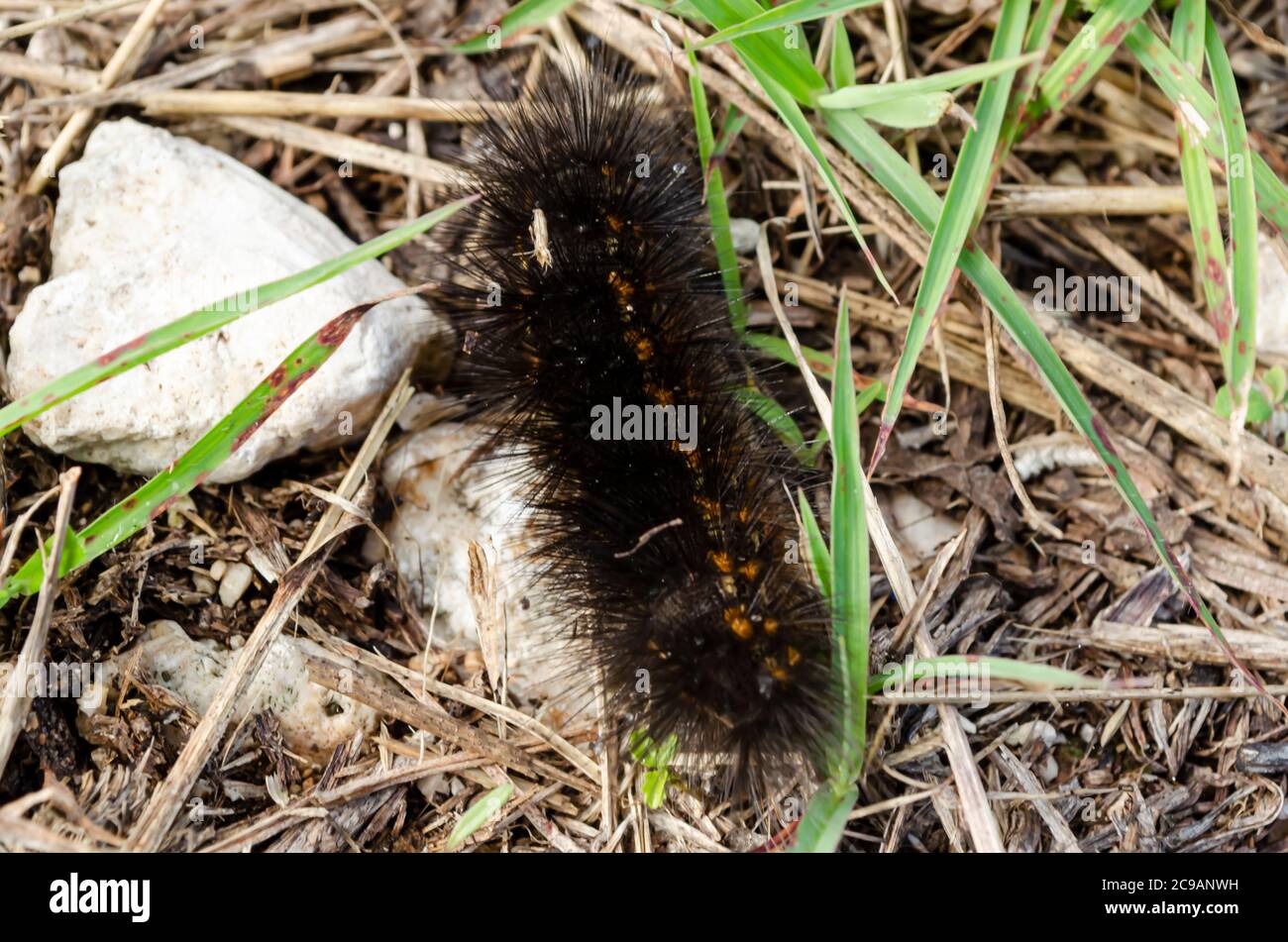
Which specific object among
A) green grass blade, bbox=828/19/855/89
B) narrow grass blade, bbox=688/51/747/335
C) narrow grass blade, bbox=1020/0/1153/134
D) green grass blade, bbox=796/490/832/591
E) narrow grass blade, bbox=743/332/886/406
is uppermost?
green grass blade, bbox=828/19/855/89

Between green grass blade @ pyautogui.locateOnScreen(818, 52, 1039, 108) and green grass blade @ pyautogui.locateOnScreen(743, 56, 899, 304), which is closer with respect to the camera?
green grass blade @ pyautogui.locateOnScreen(818, 52, 1039, 108)

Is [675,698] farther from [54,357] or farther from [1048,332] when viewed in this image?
[54,357]

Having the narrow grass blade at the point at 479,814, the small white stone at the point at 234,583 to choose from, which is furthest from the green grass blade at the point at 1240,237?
the small white stone at the point at 234,583

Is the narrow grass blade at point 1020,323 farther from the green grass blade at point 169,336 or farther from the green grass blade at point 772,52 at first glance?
the green grass blade at point 169,336

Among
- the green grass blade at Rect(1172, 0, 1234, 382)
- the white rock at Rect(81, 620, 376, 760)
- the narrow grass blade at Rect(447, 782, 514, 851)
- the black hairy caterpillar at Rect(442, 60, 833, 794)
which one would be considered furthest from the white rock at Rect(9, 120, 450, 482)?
the green grass blade at Rect(1172, 0, 1234, 382)

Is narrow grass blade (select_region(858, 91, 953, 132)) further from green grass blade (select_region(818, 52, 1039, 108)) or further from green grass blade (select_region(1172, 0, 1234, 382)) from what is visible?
green grass blade (select_region(1172, 0, 1234, 382))

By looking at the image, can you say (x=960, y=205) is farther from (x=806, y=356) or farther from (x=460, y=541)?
(x=460, y=541)
